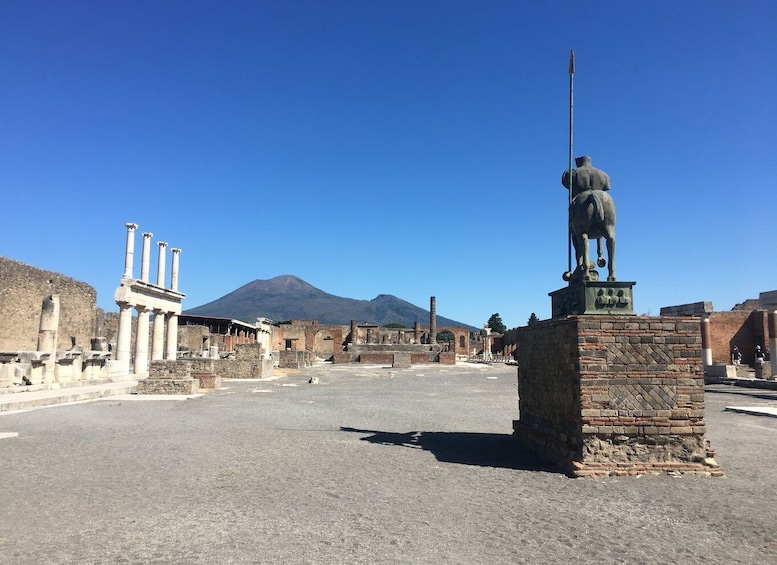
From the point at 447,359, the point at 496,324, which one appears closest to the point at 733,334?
the point at 447,359

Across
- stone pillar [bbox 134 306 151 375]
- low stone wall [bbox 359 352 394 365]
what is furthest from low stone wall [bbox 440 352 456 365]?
stone pillar [bbox 134 306 151 375]

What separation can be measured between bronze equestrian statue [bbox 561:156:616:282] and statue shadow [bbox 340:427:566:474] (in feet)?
8.56

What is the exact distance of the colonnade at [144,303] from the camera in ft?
76.7

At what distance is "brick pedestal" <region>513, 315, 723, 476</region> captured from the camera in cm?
620

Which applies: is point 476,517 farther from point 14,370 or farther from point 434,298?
point 434,298

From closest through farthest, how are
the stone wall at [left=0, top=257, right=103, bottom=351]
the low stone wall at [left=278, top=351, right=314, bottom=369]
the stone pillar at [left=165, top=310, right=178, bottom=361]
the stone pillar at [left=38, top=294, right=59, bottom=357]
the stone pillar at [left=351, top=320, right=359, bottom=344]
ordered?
the stone pillar at [left=38, top=294, right=59, bottom=357] → the stone wall at [left=0, top=257, right=103, bottom=351] → the stone pillar at [left=165, top=310, right=178, bottom=361] → the low stone wall at [left=278, top=351, right=314, bottom=369] → the stone pillar at [left=351, top=320, right=359, bottom=344]

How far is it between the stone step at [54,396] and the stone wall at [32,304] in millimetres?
13091

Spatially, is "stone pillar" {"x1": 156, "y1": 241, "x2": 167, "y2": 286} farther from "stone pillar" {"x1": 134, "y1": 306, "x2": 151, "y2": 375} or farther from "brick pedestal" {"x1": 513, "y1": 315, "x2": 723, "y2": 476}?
"brick pedestal" {"x1": 513, "y1": 315, "x2": 723, "y2": 476}

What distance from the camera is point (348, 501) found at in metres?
5.09

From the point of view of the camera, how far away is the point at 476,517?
462 cm

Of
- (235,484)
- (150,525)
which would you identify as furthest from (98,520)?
(235,484)

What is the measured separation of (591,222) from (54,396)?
13987 mm

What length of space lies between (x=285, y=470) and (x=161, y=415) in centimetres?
646

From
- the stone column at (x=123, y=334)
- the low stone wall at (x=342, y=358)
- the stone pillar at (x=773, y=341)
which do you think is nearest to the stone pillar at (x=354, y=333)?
the low stone wall at (x=342, y=358)
